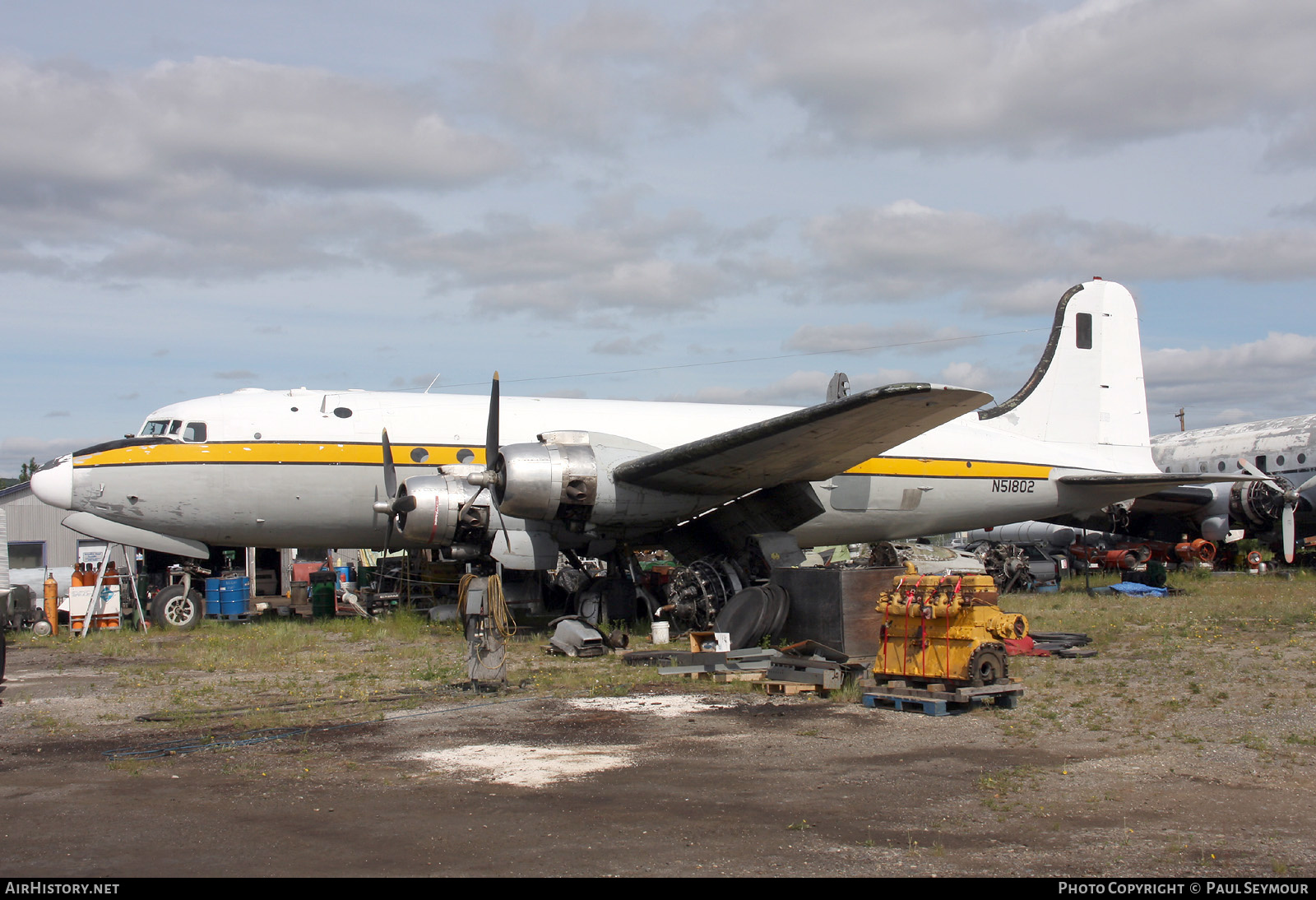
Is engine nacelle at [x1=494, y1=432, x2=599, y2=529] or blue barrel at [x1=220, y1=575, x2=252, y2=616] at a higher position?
engine nacelle at [x1=494, y1=432, x2=599, y2=529]

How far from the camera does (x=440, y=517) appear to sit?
14.9 metres

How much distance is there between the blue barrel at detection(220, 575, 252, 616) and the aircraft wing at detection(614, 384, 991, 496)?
8617 millimetres

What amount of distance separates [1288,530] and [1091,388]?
9.48m

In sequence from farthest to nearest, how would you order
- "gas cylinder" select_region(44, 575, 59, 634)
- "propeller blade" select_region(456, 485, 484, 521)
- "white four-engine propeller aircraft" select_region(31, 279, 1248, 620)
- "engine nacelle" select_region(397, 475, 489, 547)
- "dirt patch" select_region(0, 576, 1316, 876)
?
"gas cylinder" select_region(44, 575, 59, 634) < "propeller blade" select_region(456, 485, 484, 521) < "engine nacelle" select_region(397, 475, 489, 547) < "white four-engine propeller aircraft" select_region(31, 279, 1248, 620) < "dirt patch" select_region(0, 576, 1316, 876)

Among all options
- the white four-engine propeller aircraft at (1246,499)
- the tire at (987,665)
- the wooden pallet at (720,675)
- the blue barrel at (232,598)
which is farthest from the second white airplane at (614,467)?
the white four-engine propeller aircraft at (1246,499)

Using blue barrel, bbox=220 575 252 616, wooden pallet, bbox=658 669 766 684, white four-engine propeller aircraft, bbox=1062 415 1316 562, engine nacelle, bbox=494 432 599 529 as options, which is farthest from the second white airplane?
white four-engine propeller aircraft, bbox=1062 415 1316 562

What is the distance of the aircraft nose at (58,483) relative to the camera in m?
→ 16.0

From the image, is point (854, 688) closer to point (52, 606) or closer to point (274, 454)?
point (274, 454)

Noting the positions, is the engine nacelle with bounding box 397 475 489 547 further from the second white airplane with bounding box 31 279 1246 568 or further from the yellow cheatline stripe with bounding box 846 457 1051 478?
the yellow cheatline stripe with bounding box 846 457 1051 478

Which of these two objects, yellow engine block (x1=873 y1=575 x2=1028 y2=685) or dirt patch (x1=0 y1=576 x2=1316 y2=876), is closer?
dirt patch (x1=0 y1=576 x2=1316 y2=876)

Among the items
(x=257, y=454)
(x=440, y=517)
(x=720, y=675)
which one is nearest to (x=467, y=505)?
(x=440, y=517)

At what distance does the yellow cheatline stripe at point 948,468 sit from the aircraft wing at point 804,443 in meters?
2.76

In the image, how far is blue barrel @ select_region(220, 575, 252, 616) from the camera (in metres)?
18.5

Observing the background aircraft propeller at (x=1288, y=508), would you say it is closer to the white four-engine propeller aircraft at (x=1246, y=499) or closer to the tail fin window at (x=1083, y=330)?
the white four-engine propeller aircraft at (x=1246, y=499)
